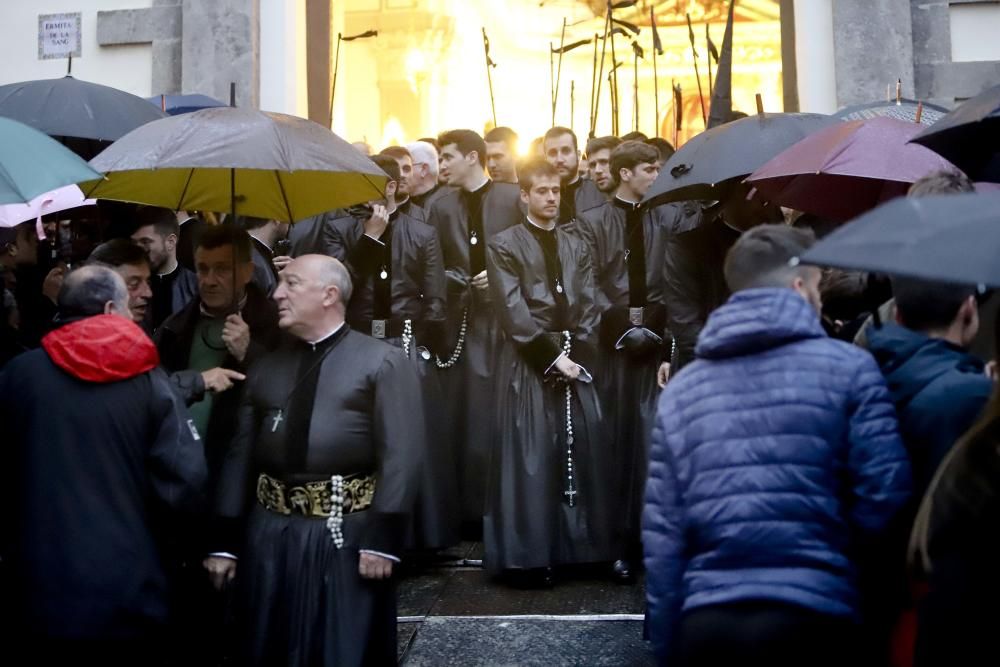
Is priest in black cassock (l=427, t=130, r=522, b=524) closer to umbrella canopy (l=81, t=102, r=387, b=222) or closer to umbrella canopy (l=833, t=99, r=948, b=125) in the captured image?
umbrella canopy (l=81, t=102, r=387, b=222)

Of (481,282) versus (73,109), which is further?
(481,282)

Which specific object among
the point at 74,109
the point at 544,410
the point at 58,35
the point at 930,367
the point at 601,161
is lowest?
the point at 544,410

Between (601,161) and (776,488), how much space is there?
17.9ft

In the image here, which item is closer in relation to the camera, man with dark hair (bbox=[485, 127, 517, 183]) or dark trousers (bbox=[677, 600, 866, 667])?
dark trousers (bbox=[677, 600, 866, 667])

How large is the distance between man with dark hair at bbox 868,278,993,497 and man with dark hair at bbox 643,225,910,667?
8 centimetres

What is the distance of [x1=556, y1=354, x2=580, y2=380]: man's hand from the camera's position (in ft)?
19.9

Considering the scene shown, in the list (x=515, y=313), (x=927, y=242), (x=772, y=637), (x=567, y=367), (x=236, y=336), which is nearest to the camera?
(x=927, y=242)

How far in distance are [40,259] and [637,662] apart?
3422 mm

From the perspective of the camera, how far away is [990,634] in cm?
212

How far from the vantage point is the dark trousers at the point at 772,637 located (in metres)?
2.84

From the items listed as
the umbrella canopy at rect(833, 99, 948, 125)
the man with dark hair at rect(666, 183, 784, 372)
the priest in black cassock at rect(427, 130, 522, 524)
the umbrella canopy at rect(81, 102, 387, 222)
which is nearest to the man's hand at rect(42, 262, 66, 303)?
the umbrella canopy at rect(81, 102, 387, 222)

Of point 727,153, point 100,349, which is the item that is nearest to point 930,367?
point 100,349

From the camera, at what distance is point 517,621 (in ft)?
17.9

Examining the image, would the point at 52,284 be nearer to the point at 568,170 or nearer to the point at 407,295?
the point at 407,295
